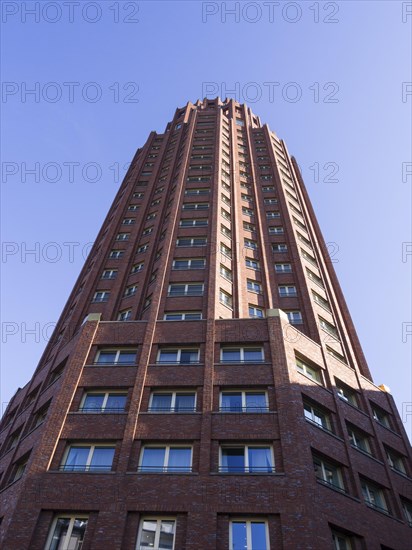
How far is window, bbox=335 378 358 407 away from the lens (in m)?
27.2

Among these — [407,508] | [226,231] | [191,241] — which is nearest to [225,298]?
[191,241]

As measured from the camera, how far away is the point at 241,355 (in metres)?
25.2

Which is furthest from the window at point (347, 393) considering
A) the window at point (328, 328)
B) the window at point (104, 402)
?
the window at point (104, 402)

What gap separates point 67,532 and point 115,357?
9243 mm

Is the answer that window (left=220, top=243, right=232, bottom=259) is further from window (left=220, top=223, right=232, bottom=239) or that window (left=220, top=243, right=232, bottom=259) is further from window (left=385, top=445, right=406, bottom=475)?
window (left=385, top=445, right=406, bottom=475)

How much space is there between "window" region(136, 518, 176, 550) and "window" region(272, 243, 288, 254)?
23.8 meters

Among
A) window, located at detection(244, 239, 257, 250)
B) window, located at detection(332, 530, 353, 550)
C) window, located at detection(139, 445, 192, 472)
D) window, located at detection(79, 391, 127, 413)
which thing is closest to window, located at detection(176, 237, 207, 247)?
window, located at detection(244, 239, 257, 250)

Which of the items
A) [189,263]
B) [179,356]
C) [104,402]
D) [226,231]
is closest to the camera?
[104,402]

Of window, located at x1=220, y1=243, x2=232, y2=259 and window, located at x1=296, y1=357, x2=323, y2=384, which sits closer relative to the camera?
window, located at x1=296, y1=357, x2=323, y2=384

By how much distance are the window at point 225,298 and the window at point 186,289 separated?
1200mm

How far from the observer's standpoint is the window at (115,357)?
1004 inches

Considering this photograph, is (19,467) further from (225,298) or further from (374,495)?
(374,495)

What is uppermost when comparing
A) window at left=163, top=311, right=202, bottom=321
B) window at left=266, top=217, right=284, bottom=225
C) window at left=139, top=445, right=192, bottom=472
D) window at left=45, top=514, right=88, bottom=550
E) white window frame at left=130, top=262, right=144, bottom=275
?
window at left=266, top=217, right=284, bottom=225

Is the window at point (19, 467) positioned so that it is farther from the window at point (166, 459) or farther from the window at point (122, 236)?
the window at point (122, 236)
